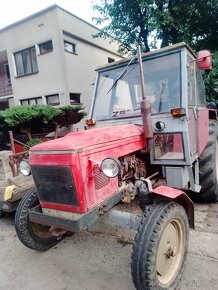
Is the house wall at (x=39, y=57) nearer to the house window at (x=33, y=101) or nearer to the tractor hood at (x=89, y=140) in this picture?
the house window at (x=33, y=101)

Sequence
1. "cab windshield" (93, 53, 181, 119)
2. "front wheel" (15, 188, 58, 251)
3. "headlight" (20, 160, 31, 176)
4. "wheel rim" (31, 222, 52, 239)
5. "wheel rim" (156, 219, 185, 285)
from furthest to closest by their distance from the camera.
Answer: "cab windshield" (93, 53, 181, 119), "wheel rim" (31, 222, 52, 239), "front wheel" (15, 188, 58, 251), "headlight" (20, 160, 31, 176), "wheel rim" (156, 219, 185, 285)

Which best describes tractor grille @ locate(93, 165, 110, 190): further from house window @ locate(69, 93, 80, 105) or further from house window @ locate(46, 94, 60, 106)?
house window @ locate(69, 93, 80, 105)

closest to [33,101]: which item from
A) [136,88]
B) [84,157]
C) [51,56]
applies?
[51,56]

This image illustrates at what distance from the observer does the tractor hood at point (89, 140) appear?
2.24 metres

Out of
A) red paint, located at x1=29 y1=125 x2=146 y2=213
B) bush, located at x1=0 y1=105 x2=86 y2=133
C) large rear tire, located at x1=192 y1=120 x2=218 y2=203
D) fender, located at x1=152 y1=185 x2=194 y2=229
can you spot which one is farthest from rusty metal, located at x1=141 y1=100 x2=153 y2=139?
bush, located at x1=0 y1=105 x2=86 y2=133

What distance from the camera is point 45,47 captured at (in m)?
13.1

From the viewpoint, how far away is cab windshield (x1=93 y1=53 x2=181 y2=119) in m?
3.11

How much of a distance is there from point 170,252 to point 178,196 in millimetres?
529

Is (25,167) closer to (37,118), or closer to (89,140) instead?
(89,140)

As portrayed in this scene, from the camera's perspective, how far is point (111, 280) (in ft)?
8.26

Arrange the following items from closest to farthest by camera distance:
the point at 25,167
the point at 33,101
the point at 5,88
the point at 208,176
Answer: the point at 25,167 → the point at 208,176 → the point at 33,101 → the point at 5,88

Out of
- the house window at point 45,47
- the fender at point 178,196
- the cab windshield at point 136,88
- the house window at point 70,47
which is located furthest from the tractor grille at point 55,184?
the house window at point 45,47

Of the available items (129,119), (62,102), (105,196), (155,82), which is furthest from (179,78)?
(62,102)

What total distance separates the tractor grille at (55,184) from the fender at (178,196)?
30.5 inches
